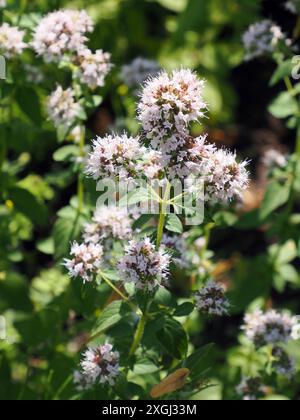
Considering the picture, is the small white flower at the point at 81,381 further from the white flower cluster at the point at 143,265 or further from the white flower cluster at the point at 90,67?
the white flower cluster at the point at 90,67

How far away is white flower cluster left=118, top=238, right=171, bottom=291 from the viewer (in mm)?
2215

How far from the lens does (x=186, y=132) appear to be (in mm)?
2172

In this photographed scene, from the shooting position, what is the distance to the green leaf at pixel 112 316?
242 cm

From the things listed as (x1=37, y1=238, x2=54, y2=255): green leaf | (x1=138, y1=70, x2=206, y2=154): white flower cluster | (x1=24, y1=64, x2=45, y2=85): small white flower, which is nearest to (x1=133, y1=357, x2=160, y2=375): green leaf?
(x1=138, y1=70, x2=206, y2=154): white flower cluster

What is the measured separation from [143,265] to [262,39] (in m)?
1.82

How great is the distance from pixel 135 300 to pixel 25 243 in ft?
9.48

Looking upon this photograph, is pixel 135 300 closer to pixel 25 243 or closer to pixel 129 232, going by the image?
pixel 129 232

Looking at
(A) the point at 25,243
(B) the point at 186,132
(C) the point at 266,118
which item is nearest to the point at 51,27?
(B) the point at 186,132

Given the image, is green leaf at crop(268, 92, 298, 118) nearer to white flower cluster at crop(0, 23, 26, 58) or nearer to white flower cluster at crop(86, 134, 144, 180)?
white flower cluster at crop(0, 23, 26, 58)

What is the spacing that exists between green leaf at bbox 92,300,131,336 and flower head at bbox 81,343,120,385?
0.08 meters

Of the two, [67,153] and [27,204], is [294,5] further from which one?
[27,204]

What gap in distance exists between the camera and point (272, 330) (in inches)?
113

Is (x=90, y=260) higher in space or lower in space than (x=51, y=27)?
lower

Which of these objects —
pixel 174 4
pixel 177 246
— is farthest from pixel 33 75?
pixel 174 4
